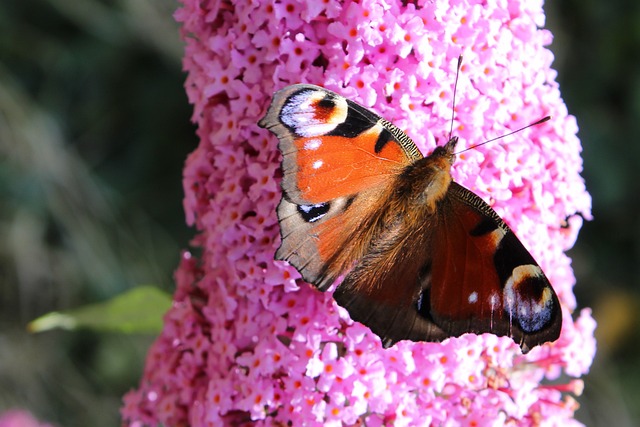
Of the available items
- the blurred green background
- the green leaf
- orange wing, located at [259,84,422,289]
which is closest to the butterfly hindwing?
orange wing, located at [259,84,422,289]

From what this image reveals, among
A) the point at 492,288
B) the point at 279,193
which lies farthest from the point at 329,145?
the point at 492,288

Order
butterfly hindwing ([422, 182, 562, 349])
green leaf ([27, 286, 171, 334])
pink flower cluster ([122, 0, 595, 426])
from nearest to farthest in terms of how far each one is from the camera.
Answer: butterfly hindwing ([422, 182, 562, 349]) < pink flower cluster ([122, 0, 595, 426]) < green leaf ([27, 286, 171, 334])

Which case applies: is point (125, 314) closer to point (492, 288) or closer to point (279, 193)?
point (279, 193)

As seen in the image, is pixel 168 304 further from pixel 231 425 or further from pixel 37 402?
pixel 37 402

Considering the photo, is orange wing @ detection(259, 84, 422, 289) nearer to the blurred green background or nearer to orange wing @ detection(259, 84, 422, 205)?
orange wing @ detection(259, 84, 422, 205)

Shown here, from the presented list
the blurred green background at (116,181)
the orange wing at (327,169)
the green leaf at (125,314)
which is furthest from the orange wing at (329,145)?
the blurred green background at (116,181)

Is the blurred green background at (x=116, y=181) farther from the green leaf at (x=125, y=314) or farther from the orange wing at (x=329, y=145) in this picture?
the orange wing at (x=329, y=145)
